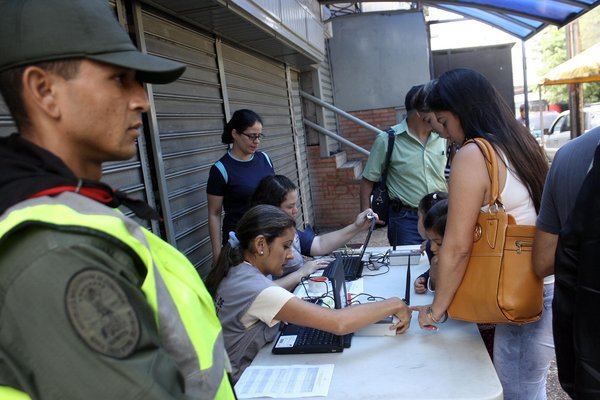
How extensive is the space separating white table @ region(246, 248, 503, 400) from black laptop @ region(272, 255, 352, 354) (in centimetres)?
2

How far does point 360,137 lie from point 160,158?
5.67m

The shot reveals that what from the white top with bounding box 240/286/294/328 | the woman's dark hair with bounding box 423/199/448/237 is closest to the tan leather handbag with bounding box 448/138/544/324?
the woman's dark hair with bounding box 423/199/448/237

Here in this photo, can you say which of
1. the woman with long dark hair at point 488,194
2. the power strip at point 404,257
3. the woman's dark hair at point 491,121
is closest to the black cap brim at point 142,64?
the woman with long dark hair at point 488,194

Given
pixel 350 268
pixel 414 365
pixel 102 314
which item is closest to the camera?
pixel 102 314

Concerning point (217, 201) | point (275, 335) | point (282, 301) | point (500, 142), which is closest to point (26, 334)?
point (282, 301)

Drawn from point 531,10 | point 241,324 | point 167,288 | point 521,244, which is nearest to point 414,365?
point 521,244

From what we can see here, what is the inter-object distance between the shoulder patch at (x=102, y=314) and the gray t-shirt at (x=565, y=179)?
52.5 inches

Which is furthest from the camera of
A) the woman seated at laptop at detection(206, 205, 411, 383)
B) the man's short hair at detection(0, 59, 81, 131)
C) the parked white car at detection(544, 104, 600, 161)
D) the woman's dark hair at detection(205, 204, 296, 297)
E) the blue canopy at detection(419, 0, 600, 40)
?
the parked white car at detection(544, 104, 600, 161)

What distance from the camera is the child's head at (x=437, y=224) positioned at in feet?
7.23

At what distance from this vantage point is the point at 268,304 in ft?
6.14

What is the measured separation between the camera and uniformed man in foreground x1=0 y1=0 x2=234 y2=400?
0.66 meters

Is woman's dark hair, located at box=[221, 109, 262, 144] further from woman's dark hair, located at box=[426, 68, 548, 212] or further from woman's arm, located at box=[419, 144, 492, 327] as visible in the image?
woman's arm, located at box=[419, 144, 492, 327]

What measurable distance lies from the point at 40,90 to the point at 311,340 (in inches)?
55.3

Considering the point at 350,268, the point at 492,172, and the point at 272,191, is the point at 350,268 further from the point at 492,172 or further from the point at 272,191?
the point at 492,172
